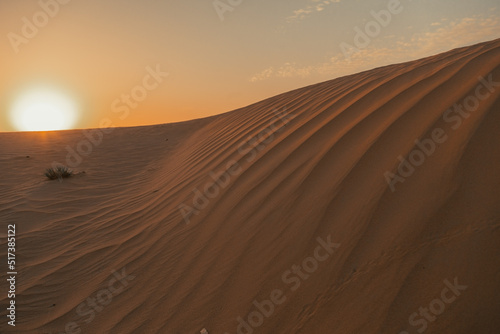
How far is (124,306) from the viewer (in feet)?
7.43

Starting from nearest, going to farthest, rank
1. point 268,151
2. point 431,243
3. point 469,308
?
Result: point 469,308
point 431,243
point 268,151

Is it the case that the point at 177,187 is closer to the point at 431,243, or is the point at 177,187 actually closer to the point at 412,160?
the point at 412,160

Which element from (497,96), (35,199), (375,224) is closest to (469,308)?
(375,224)

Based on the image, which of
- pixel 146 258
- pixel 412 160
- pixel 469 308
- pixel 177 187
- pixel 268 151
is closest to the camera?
pixel 469 308

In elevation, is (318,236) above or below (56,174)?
below

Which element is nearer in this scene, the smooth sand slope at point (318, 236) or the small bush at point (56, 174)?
the smooth sand slope at point (318, 236)

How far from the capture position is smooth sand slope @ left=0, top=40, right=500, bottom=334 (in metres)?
1.43

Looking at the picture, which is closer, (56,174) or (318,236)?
(318,236)

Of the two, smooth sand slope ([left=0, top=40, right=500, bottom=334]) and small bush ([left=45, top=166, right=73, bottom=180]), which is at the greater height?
Result: small bush ([left=45, top=166, right=73, bottom=180])

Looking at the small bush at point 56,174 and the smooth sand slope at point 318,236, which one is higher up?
the small bush at point 56,174

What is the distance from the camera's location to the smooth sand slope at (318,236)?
56.4 inches

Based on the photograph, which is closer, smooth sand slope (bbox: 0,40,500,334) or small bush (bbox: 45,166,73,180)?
smooth sand slope (bbox: 0,40,500,334)

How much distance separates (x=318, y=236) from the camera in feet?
6.38

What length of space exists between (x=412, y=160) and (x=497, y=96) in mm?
767
